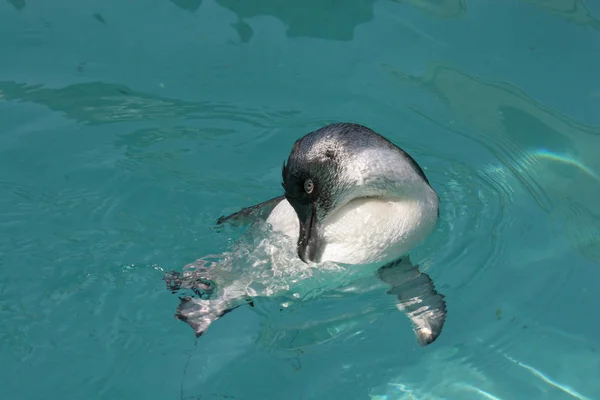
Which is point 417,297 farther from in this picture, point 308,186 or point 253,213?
point 253,213

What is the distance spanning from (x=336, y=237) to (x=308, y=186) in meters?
0.40

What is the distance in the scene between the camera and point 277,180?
5785 mm

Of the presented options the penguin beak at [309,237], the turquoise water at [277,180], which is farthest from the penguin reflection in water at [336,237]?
the turquoise water at [277,180]

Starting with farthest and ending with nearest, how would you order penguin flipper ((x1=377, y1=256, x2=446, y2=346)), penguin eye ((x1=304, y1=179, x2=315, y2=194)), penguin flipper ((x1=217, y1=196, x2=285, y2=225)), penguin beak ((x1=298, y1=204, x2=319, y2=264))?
penguin flipper ((x1=217, y1=196, x2=285, y2=225)), penguin flipper ((x1=377, y1=256, x2=446, y2=346)), penguin beak ((x1=298, y1=204, x2=319, y2=264)), penguin eye ((x1=304, y1=179, x2=315, y2=194))

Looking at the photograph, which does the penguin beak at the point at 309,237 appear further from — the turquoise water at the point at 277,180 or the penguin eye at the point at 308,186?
the turquoise water at the point at 277,180

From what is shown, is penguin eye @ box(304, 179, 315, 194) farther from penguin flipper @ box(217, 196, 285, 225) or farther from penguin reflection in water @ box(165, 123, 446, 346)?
penguin flipper @ box(217, 196, 285, 225)

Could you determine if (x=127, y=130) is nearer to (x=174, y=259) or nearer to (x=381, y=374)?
(x=174, y=259)

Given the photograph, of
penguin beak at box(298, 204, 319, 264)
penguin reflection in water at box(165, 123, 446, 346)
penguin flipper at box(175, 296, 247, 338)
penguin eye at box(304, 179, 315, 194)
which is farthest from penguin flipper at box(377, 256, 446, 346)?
penguin flipper at box(175, 296, 247, 338)

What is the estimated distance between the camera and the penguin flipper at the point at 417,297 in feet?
15.2

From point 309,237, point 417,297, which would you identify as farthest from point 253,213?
point 417,297

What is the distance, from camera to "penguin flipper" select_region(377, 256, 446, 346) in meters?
4.64

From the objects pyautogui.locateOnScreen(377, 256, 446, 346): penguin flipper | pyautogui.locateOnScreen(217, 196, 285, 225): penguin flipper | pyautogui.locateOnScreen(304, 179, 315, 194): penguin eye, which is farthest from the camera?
pyautogui.locateOnScreen(217, 196, 285, 225): penguin flipper

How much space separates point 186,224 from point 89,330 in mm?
1081

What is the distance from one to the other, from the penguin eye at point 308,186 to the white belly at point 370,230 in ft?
0.90
